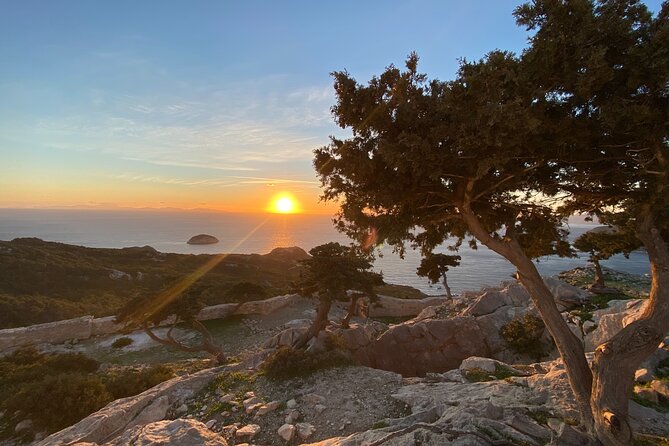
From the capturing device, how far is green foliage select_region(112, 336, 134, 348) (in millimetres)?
28422

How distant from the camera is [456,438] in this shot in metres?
6.30

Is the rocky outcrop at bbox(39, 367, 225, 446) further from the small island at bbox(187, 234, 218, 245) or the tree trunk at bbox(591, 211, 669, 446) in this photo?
the small island at bbox(187, 234, 218, 245)

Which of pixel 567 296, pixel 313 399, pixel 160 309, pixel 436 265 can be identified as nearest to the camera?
pixel 313 399

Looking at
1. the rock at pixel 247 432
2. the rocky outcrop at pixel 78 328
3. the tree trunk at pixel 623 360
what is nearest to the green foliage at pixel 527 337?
the tree trunk at pixel 623 360

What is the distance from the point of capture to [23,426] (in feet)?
44.0

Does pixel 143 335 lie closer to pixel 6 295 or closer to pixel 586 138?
pixel 6 295

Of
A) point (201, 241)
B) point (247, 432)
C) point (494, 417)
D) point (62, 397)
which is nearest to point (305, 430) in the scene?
point (247, 432)

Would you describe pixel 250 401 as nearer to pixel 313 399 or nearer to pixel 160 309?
pixel 313 399

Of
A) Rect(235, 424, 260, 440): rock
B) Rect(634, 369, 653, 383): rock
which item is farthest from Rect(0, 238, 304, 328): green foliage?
Rect(634, 369, 653, 383): rock

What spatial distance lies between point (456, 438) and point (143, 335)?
106ft

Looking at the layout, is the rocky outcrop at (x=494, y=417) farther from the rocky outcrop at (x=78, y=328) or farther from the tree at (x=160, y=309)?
the rocky outcrop at (x=78, y=328)

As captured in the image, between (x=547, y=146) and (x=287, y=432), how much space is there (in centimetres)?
1034

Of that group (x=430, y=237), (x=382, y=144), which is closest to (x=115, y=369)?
(x=430, y=237)

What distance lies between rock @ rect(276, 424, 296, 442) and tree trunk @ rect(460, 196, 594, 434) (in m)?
7.42
